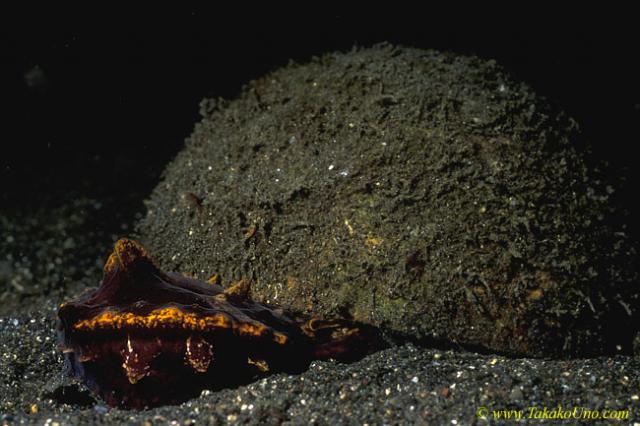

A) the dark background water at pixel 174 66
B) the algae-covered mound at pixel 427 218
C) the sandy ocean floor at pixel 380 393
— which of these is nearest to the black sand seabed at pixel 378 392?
the sandy ocean floor at pixel 380 393

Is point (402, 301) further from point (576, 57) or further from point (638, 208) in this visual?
point (576, 57)

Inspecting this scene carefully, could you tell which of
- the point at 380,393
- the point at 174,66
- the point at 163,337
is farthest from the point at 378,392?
the point at 174,66

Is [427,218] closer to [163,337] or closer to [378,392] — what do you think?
[378,392]

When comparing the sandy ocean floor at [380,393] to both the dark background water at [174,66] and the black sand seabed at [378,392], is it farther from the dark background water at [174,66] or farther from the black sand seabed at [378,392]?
the dark background water at [174,66]

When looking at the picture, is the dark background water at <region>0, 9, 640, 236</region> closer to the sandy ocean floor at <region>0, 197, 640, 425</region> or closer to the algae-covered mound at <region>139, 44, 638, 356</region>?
the algae-covered mound at <region>139, 44, 638, 356</region>

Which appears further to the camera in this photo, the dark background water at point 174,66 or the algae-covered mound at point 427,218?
the dark background water at point 174,66

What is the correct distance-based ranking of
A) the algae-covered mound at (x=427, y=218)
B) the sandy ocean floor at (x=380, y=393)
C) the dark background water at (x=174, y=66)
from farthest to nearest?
the dark background water at (x=174, y=66) < the algae-covered mound at (x=427, y=218) < the sandy ocean floor at (x=380, y=393)

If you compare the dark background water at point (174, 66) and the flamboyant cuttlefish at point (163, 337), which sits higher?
the dark background water at point (174, 66)

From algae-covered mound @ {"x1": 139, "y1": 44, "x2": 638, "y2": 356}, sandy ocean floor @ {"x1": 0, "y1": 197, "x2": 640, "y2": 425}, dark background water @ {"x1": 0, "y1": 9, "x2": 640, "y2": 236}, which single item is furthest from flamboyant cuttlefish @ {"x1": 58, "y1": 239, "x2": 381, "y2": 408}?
dark background water @ {"x1": 0, "y1": 9, "x2": 640, "y2": 236}
